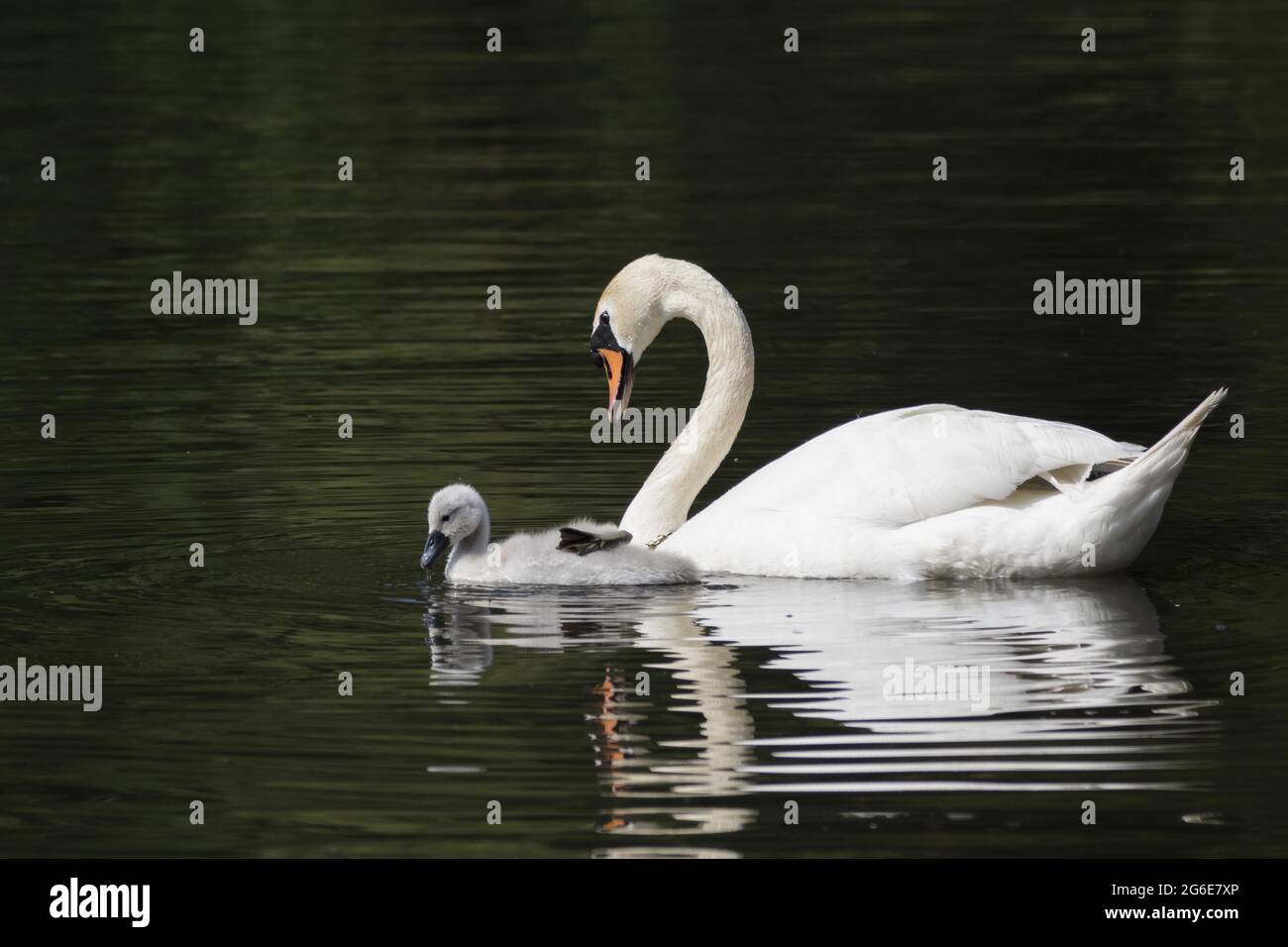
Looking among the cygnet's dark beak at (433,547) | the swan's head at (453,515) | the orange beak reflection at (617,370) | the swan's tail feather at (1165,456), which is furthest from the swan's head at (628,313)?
the swan's tail feather at (1165,456)

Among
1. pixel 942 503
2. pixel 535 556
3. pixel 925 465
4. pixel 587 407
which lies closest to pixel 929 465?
pixel 925 465

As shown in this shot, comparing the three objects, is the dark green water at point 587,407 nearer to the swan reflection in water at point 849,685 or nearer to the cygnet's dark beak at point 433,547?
the swan reflection in water at point 849,685

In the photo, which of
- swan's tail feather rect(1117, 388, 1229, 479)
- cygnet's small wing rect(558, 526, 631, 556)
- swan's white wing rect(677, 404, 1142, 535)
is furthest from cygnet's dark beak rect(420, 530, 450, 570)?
swan's tail feather rect(1117, 388, 1229, 479)

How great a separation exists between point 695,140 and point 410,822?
20218 millimetres

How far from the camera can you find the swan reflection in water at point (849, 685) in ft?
26.6

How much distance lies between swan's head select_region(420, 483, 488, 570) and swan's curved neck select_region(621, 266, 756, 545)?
1.30 m

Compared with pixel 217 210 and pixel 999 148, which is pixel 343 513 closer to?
→ pixel 217 210

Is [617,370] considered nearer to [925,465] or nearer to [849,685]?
[925,465]

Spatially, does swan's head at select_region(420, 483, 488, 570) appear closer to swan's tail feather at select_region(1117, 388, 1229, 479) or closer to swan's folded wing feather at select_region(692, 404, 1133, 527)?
swan's folded wing feather at select_region(692, 404, 1133, 527)

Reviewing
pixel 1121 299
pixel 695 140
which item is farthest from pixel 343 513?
pixel 695 140

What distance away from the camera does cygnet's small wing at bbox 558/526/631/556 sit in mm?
10766

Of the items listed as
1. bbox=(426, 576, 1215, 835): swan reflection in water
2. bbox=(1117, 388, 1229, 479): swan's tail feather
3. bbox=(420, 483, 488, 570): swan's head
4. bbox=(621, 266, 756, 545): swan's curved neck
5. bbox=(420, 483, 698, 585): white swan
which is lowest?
bbox=(426, 576, 1215, 835): swan reflection in water

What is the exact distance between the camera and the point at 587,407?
51.2ft

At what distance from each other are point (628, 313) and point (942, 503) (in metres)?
2.37
